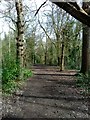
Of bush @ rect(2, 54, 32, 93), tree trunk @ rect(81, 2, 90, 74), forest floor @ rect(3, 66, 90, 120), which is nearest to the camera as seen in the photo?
forest floor @ rect(3, 66, 90, 120)

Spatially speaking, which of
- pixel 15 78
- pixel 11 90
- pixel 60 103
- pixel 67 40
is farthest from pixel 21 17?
pixel 67 40

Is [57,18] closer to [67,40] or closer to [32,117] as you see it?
[67,40]

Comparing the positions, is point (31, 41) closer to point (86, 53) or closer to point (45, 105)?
point (86, 53)

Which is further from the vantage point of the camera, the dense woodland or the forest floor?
the dense woodland

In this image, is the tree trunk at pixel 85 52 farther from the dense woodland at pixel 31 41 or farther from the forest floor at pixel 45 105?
the forest floor at pixel 45 105

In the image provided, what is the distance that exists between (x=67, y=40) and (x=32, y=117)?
69.8 feet

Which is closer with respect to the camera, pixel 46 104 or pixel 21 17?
pixel 46 104

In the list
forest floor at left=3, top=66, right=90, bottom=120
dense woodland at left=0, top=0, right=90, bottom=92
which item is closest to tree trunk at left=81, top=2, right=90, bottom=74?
dense woodland at left=0, top=0, right=90, bottom=92

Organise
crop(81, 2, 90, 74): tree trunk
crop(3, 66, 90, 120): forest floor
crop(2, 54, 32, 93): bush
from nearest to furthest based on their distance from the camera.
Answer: crop(3, 66, 90, 120): forest floor, crop(2, 54, 32, 93): bush, crop(81, 2, 90, 74): tree trunk

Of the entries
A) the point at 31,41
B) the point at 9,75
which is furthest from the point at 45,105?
the point at 31,41

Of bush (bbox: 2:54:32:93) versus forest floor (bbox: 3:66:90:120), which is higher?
bush (bbox: 2:54:32:93)

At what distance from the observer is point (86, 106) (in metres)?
10.0

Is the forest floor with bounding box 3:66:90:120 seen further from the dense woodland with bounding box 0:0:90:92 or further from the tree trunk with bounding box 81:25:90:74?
the tree trunk with bounding box 81:25:90:74

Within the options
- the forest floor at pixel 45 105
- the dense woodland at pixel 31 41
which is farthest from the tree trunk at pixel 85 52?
the forest floor at pixel 45 105
